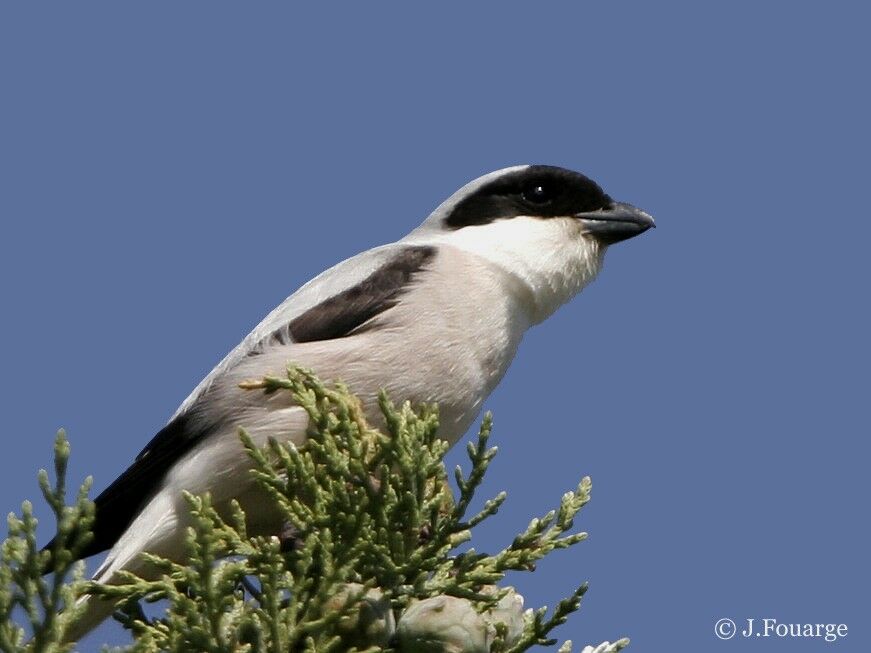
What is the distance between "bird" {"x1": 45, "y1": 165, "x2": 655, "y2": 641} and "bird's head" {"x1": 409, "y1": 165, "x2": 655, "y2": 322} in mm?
11

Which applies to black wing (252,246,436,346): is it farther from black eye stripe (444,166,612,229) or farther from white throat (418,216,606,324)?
black eye stripe (444,166,612,229)

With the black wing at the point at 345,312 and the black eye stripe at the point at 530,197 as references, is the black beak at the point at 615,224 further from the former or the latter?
the black wing at the point at 345,312

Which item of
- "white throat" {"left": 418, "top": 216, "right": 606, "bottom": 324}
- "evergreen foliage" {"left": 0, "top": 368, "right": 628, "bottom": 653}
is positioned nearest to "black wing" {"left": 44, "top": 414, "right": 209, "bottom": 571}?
"evergreen foliage" {"left": 0, "top": 368, "right": 628, "bottom": 653}

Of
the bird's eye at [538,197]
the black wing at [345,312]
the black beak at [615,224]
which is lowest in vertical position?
the black wing at [345,312]

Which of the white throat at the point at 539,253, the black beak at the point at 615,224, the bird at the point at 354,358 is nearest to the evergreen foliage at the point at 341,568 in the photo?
the bird at the point at 354,358

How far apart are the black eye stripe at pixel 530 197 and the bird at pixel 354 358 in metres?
0.18

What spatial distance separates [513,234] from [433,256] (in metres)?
0.43

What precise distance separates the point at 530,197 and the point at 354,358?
1251 millimetres

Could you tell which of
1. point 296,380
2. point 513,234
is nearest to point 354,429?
point 296,380

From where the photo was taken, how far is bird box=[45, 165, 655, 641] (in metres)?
4.16

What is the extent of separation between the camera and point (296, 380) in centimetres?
358

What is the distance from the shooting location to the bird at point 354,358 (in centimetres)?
416

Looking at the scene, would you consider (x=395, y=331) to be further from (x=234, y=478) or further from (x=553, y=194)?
(x=553, y=194)

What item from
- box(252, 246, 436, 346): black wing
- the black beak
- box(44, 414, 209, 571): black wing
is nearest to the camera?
box(44, 414, 209, 571): black wing
